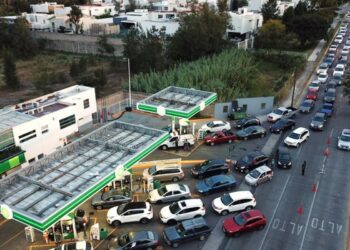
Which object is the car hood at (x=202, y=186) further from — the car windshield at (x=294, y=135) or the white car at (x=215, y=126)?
the car windshield at (x=294, y=135)

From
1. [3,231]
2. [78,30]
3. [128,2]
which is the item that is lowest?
[3,231]

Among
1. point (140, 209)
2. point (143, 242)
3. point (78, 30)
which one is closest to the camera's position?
point (143, 242)

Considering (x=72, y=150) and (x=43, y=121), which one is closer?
(x=72, y=150)

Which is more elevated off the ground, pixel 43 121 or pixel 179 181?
pixel 43 121

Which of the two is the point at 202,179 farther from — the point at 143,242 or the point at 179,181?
the point at 143,242

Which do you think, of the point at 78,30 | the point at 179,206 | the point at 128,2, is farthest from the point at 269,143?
the point at 128,2

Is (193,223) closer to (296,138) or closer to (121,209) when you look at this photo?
(121,209)

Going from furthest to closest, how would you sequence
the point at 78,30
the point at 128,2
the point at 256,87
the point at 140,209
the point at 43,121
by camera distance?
the point at 128,2 → the point at 78,30 → the point at 256,87 → the point at 43,121 → the point at 140,209
